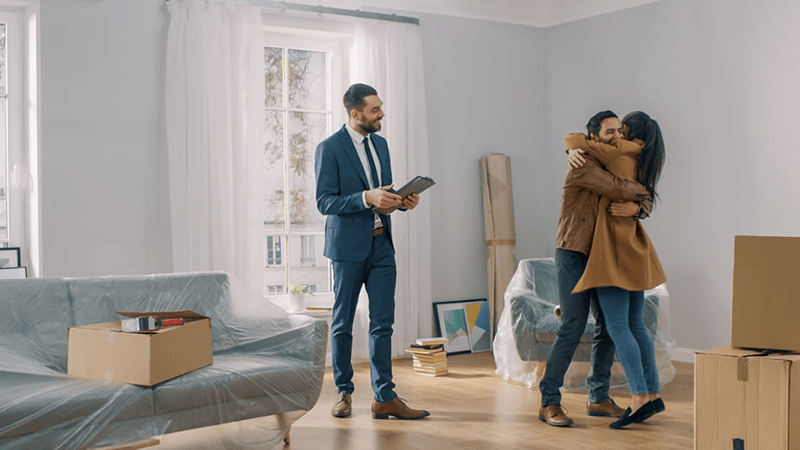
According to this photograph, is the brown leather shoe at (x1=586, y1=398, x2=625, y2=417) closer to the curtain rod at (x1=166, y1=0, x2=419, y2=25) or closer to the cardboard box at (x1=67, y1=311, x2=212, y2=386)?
the cardboard box at (x1=67, y1=311, x2=212, y2=386)

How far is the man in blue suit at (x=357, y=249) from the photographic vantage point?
3.68 meters

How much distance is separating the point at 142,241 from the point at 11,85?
1.10 metres

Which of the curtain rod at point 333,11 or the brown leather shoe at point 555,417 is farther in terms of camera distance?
the curtain rod at point 333,11

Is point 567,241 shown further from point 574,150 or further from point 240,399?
point 240,399

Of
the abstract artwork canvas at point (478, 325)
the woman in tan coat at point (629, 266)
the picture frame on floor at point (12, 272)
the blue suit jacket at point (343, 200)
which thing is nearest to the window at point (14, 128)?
the picture frame on floor at point (12, 272)

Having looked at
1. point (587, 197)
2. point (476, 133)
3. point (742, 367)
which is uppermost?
point (476, 133)

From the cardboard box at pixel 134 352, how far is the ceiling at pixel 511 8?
3.05 meters

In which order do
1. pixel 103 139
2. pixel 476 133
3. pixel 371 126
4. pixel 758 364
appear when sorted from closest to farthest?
pixel 758 364 → pixel 371 126 → pixel 103 139 → pixel 476 133

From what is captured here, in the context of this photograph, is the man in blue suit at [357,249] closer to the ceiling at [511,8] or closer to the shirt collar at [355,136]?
the shirt collar at [355,136]

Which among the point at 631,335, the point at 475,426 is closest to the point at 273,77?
the point at 475,426

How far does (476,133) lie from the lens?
5.98 metres

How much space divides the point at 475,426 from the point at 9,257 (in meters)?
2.70

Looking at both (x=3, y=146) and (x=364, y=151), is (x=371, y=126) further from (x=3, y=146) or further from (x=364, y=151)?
(x=3, y=146)

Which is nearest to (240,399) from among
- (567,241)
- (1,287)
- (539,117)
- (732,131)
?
(1,287)
